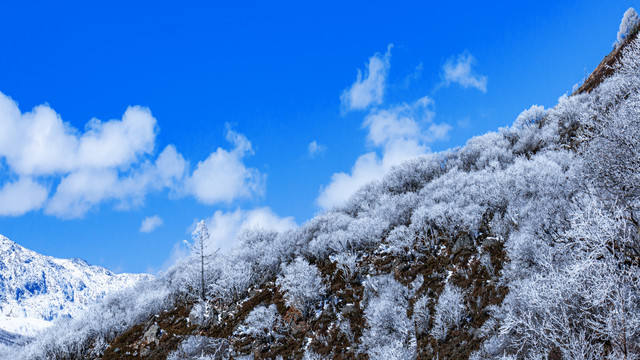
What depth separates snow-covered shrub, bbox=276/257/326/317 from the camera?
26.8m

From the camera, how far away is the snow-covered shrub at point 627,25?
57.8 m

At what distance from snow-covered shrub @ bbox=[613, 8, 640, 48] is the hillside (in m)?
24.4

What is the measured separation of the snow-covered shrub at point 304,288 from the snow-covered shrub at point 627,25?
6168 cm

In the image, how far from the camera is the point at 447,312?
19766 mm

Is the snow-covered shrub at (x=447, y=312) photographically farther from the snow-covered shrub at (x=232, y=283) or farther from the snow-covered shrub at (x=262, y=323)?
the snow-covered shrub at (x=232, y=283)

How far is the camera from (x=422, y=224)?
29.8m

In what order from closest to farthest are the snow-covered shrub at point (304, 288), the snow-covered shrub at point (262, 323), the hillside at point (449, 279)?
1. the hillside at point (449, 279)
2. the snow-covered shrub at point (262, 323)
3. the snow-covered shrub at point (304, 288)

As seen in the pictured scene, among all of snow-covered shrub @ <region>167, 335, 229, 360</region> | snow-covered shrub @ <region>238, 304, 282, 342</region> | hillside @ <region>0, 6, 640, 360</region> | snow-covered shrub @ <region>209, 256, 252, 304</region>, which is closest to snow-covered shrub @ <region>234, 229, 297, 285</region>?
hillside @ <region>0, 6, 640, 360</region>

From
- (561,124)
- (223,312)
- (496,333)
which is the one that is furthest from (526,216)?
(561,124)

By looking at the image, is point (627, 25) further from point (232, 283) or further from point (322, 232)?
point (232, 283)

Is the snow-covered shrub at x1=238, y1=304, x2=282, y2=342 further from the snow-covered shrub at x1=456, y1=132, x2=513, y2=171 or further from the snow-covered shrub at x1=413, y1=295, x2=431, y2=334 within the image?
the snow-covered shrub at x1=456, y1=132, x2=513, y2=171

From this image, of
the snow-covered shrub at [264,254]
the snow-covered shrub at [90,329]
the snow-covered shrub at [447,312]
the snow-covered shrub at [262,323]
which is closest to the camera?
the snow-covered shrub at [447,312]

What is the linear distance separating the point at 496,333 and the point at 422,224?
1402 cm

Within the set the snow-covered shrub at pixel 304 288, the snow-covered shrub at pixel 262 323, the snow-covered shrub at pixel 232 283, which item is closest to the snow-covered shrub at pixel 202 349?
the snow-covered shrub at pixel 262 323
